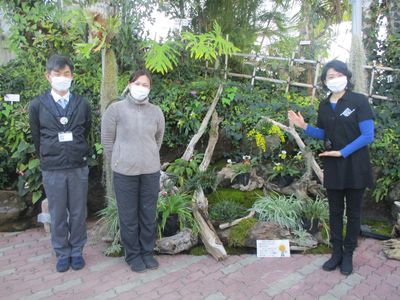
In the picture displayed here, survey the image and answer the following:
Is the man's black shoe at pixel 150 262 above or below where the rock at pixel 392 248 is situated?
below

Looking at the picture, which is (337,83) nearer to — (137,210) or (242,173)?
(242,173)

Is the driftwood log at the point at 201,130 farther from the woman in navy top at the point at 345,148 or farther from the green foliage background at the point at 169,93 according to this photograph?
the woman in navy top at the point at 345,148

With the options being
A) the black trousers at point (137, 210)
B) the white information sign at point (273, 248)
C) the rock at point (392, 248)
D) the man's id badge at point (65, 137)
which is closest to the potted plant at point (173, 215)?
the black trousers at point (137, 210)

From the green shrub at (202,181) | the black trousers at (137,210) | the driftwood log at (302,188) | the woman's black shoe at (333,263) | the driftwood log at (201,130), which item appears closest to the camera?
the black trousers at (137,210)

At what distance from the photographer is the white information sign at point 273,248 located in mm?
→ 3932

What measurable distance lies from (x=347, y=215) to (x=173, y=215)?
175cm

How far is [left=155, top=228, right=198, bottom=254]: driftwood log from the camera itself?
12.9 feet

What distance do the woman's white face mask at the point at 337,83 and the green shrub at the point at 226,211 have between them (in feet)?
5.72

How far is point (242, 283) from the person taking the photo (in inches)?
133

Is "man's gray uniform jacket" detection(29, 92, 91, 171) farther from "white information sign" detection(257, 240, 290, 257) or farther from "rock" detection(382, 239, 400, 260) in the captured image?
"rock" detection(382, 239, 400, 260)

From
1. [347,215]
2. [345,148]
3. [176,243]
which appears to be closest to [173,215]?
[176,243]

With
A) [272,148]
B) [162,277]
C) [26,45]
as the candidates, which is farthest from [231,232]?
[26,45]

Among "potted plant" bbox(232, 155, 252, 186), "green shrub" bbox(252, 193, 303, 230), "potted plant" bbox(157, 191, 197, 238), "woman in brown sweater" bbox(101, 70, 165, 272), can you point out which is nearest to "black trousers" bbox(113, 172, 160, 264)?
"woman in brown sweater" bbox(101, 70, 165, 272)

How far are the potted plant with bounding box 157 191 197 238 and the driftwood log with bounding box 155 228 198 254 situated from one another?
83 millimetres
